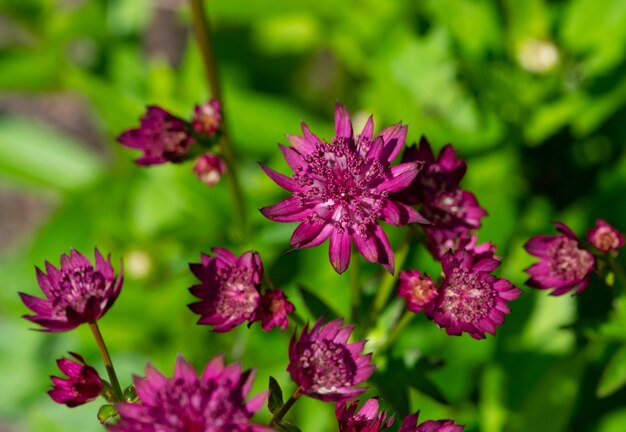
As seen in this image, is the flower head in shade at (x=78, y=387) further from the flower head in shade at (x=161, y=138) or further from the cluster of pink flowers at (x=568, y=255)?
the cluster of pink flowers at (x=568, y=255)

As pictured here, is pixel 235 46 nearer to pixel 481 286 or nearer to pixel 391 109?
pixel 391 109

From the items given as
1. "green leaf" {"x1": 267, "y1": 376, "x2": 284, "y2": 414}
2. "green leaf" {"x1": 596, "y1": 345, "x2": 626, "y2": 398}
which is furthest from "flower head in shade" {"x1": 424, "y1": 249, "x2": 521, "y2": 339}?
"green leaf" {"x1": 596, "y1": 345, "x2": 626, "y2": 398}

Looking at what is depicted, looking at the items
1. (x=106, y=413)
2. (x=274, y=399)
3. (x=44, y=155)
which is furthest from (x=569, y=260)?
(x=44, y=155)

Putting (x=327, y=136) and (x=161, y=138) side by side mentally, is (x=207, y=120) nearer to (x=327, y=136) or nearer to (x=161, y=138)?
(x=161, y=138)

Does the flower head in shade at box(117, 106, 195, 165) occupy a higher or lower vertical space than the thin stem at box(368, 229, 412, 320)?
higher

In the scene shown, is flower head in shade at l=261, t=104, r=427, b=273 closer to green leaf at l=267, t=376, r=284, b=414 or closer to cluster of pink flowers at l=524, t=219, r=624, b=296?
green leaf at l=267, t=376, r=284, b=414

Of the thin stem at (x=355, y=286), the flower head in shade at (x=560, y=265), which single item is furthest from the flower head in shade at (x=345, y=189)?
the flower head in shade at (x=560, y=265)
